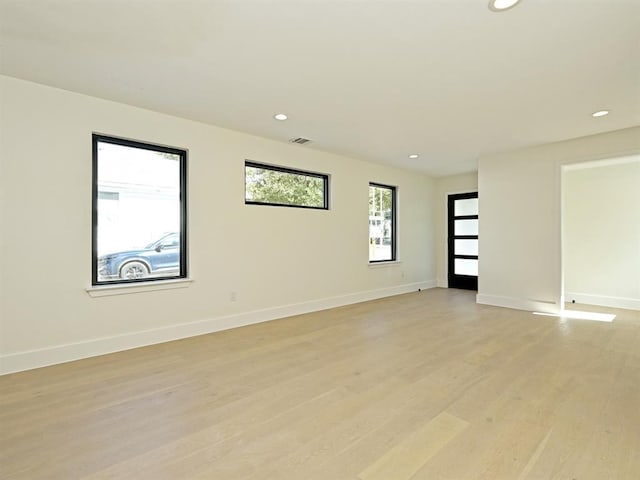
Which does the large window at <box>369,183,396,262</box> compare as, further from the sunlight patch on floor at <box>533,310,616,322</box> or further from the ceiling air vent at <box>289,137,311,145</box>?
the sunlight patch on floor at <box>533,310,616,322</box>

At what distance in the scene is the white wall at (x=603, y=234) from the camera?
16.7ft

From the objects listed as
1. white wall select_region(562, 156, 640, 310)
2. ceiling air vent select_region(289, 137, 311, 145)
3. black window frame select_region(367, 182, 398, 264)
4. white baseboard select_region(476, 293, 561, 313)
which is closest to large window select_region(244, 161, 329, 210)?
ceiling air vent select_region(289, 137, 311, 145)

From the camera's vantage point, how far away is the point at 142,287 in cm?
353

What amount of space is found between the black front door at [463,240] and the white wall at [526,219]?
134 cm

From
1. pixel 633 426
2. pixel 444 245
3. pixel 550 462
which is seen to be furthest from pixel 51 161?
pixel 444 245

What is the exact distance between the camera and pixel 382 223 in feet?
21.6

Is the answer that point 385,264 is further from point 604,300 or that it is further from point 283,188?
point 604,300

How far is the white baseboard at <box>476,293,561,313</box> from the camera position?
16.2 ft

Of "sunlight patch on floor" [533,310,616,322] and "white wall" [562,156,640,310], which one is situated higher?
"white wall" [562,156,640,310]

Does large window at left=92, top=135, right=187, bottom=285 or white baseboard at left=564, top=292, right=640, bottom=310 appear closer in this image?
large window at left=92, top=135, right=187, bottom=285

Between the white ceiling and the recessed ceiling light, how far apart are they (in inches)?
2.0

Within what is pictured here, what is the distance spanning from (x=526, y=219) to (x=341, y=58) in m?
4.21

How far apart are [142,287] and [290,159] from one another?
2.64m

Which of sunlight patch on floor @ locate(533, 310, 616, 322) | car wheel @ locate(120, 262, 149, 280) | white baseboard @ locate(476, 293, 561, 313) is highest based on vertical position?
car wheel @ locate(120, 262, 149, 280)
